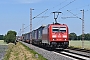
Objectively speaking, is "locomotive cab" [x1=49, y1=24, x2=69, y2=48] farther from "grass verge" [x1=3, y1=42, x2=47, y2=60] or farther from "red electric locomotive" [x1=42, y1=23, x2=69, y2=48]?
"grass verge" [x1=3, y1=42, x2=47, y2=60]

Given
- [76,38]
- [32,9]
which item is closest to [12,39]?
[76,38]

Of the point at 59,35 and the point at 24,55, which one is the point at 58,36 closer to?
the point at 59,35

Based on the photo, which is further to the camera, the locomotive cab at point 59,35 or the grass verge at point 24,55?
the locomotive cab at point 59,35

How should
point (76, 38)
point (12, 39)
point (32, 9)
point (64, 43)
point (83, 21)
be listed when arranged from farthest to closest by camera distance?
point (76, 38)
point (12, 39)
point (32, 9)
point (83, 21)
point (64, 43)

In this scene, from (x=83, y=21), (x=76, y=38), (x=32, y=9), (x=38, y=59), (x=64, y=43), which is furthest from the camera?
(x=76, y=38)

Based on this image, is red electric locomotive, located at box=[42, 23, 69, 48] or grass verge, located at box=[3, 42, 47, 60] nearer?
grass verge, located at box=[3, 42, 47, 60]

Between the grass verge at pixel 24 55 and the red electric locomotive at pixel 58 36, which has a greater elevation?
the red electric locomotive at pixel 58 36

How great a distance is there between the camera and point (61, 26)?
3925 cm

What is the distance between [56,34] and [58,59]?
492 inches

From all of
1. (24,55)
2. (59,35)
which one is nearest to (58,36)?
(59,35)

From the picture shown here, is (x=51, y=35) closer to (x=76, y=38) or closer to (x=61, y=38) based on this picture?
(x=61, y=38)

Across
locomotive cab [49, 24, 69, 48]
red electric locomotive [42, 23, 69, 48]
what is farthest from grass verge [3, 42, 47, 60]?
locomotive cab [49, 24, 69, 48]

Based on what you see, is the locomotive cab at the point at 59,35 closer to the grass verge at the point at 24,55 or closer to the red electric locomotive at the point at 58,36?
the red electric locomotive at the point at 58,36

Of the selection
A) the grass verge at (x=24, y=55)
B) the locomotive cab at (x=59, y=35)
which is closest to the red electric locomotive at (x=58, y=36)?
the locomotive cab at (x=59, y=35)
